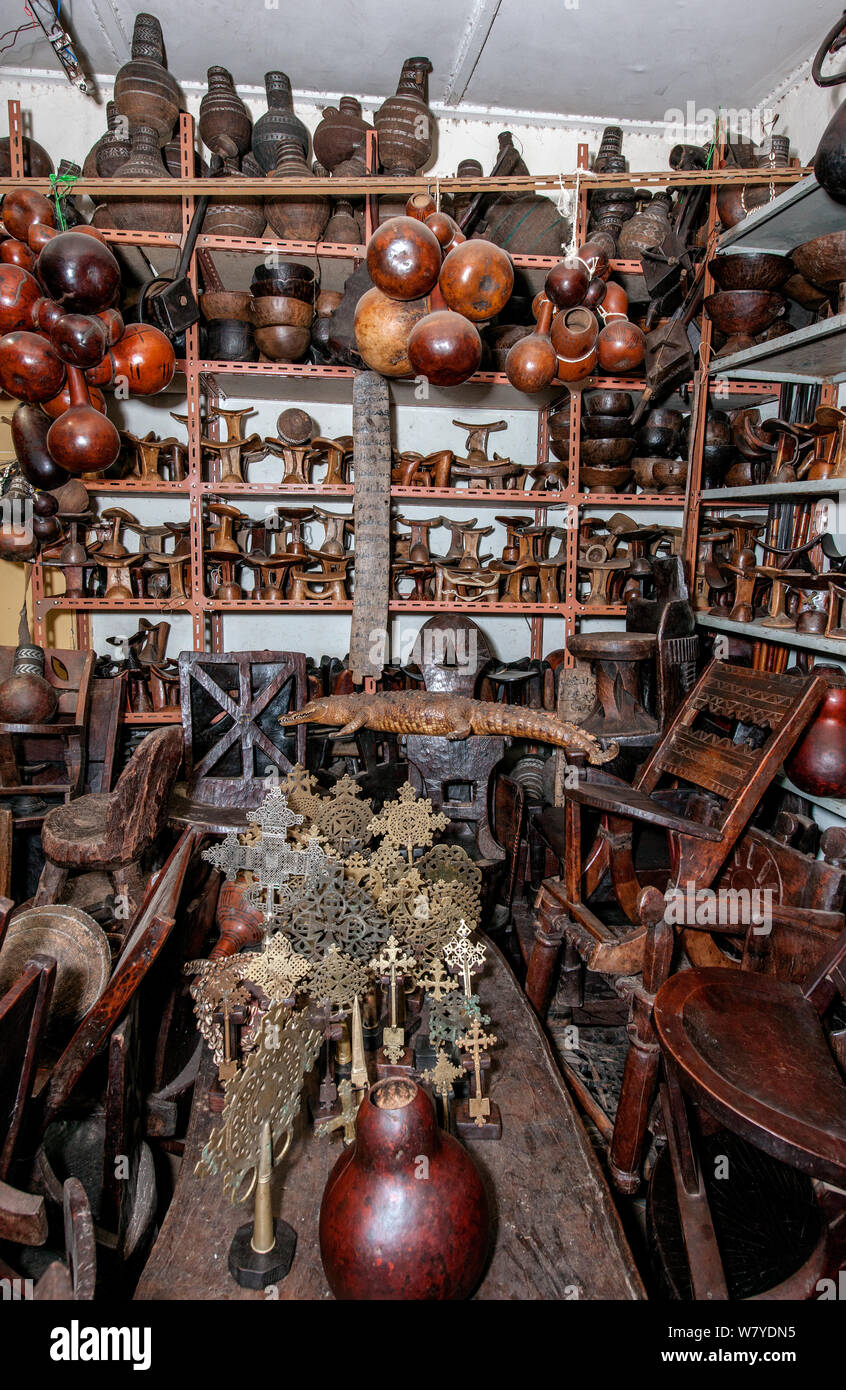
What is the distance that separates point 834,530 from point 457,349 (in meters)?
1.73

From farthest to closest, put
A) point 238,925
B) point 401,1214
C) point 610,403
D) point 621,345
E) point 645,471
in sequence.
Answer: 1. point 645,471
2. point 610,403
3. point 621,345
4. point 238,925
5. point 401,1214

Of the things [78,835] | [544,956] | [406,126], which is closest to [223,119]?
[406,126]

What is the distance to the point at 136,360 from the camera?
3.11 metres

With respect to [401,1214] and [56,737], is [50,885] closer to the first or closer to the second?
[56,737]

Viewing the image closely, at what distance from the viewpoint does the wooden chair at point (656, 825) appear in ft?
5.67

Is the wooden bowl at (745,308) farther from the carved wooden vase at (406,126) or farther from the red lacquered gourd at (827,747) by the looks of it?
the red lacquered gourd at (827,747)

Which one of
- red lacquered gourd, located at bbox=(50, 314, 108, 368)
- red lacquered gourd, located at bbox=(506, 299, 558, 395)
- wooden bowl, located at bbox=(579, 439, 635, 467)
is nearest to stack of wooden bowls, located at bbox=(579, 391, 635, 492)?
wooden bowl, located at bbox=(579, 439, 635, 467)

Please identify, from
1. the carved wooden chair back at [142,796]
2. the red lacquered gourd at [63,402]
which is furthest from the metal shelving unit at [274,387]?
the carved wooden chair back at [142,796]

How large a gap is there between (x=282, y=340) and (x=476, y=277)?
1.36 meters

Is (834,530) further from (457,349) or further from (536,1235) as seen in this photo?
(536,1235)

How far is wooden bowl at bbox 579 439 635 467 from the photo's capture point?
374 centimetres

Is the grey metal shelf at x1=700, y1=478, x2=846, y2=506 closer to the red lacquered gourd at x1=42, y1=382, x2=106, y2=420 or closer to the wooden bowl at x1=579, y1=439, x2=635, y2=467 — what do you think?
the wooden bowl at x1=579, y1=439, x2=635, y2=467

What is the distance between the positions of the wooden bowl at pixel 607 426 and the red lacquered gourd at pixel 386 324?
4.35 feet

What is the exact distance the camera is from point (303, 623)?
446cm
